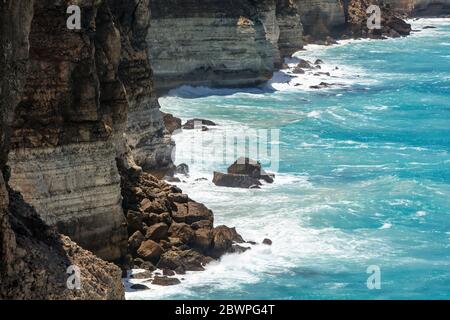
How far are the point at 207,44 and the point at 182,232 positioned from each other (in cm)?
2895

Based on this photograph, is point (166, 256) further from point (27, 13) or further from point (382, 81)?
point (382, 81)

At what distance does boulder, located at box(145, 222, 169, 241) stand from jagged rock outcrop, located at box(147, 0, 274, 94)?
2662cm

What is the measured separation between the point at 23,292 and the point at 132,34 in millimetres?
20933

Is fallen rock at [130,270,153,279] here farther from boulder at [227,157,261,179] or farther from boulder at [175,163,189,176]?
boulder at [175,163,189,176]

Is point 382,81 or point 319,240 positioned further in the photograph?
point 382,81

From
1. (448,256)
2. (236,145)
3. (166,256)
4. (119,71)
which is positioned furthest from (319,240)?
(236,145)

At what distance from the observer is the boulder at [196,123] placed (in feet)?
139

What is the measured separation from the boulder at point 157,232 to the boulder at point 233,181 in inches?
354

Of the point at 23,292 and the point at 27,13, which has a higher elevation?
the point at 27,13

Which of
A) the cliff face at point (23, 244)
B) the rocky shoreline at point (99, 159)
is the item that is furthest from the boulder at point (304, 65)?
the cliff face at point (23, 244)

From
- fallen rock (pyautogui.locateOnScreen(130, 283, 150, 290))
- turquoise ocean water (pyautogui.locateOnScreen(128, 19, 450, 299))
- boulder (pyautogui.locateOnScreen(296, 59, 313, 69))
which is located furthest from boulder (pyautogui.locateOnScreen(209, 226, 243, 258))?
boulder (pyautogui.locateOnScreen(296, 59, 313, 69))

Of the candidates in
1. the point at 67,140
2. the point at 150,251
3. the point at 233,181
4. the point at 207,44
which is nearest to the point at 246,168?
the point at 233,181

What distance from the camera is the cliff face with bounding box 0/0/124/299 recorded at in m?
9.65

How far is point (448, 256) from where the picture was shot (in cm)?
2642
